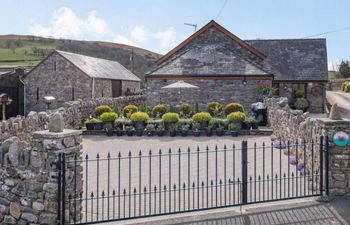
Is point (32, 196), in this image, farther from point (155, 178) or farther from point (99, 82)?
point (99, 82)

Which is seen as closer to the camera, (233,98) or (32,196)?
(32,196)

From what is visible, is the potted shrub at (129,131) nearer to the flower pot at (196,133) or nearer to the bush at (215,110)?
the flower pot at (196,133)

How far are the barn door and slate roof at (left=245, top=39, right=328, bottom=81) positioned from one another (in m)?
14.1

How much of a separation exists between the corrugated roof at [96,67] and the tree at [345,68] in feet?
120

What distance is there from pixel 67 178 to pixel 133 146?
353 inches

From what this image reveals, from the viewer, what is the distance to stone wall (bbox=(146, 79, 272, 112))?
81.9 feet

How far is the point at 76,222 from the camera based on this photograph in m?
6.66

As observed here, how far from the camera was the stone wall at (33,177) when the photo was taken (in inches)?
252

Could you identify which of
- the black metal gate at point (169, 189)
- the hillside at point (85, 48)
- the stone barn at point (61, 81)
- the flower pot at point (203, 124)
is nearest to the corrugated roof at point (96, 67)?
the stone barn at point (61, 81)

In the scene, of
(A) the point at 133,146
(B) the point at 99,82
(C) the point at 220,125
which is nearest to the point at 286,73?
(C) the point at 220,125

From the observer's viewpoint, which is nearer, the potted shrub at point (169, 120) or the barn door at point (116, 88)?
the potted shrub at point (169, 120)

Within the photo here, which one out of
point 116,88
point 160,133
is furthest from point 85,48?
point 160,133

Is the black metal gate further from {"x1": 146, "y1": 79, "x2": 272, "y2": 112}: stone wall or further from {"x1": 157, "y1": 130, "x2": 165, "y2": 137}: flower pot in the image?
{"x1": 146, "y1": 79, "x2": 272, "y2": 112}: stone wall

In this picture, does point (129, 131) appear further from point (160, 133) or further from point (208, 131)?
point (208, 131)
